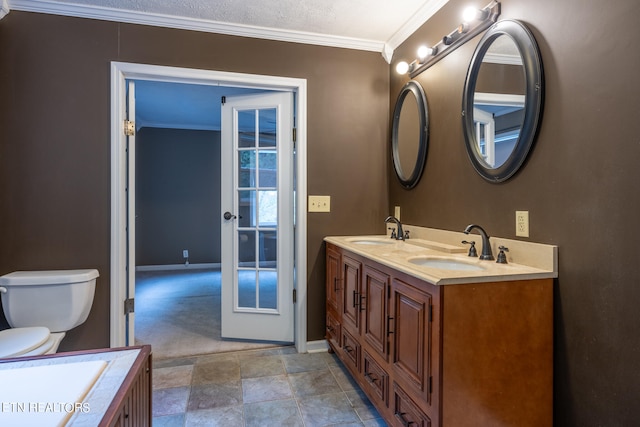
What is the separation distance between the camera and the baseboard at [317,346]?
2.59m

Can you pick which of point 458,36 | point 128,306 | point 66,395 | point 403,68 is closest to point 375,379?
point 66,395

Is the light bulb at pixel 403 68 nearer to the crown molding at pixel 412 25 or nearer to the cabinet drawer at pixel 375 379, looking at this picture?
the crown molding at pixel 412 25

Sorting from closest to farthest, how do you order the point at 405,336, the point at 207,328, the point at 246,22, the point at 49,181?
the point at 405,336
the point at 49,181
the point at 246,22
the point at 207,328

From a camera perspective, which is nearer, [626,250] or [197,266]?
[626,250]

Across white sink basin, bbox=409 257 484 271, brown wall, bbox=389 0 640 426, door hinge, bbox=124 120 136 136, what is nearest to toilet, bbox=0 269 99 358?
door hinge, bbox=124 120 136 136

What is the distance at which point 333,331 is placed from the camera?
2.40m

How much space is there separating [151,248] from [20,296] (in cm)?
373

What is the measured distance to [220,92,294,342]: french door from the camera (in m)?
2.64

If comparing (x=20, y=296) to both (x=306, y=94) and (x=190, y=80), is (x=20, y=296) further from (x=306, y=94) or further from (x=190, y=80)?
(x=306, y=94)

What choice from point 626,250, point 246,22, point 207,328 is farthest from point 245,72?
point 626,250

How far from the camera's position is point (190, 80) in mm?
2387

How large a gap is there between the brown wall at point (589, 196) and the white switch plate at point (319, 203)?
1.29 meters

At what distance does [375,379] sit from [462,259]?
2.40ft

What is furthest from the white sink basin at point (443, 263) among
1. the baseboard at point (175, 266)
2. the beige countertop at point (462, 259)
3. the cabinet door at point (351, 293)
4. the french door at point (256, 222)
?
the baseboard at point (175, 266)
